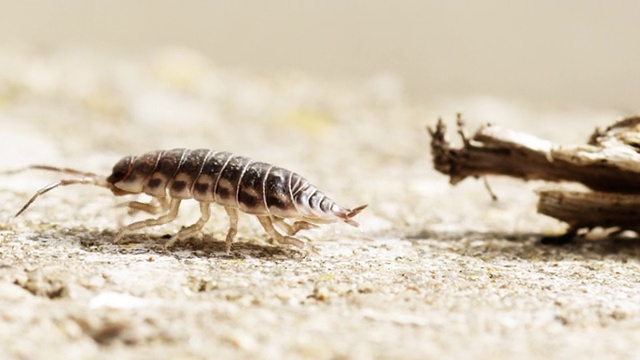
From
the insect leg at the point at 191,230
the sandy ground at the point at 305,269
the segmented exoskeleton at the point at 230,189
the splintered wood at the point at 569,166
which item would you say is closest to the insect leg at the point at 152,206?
the segmented exoskeleton at the point at 230,189

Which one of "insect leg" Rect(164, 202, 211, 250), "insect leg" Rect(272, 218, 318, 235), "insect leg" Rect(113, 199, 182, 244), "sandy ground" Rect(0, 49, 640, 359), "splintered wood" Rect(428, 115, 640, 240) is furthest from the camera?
"splintered wood" Rect(428, 115, 640, 240)

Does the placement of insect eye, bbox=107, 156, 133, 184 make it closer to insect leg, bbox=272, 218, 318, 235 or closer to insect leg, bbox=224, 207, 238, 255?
insect leg, bbox=224, 207, 238, 255

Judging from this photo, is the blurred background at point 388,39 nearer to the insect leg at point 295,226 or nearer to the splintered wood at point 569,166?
the splintered wood at point 569,166

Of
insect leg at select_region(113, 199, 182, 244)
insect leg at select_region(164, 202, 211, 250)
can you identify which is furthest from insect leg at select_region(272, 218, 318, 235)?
insect leg at select_region(113, 199, 182, 244)

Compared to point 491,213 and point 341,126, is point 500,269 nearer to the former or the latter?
point 491,213

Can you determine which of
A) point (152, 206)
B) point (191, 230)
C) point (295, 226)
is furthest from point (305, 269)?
point (152, 206)

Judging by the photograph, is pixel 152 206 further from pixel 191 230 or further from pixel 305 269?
pixel 305 269
